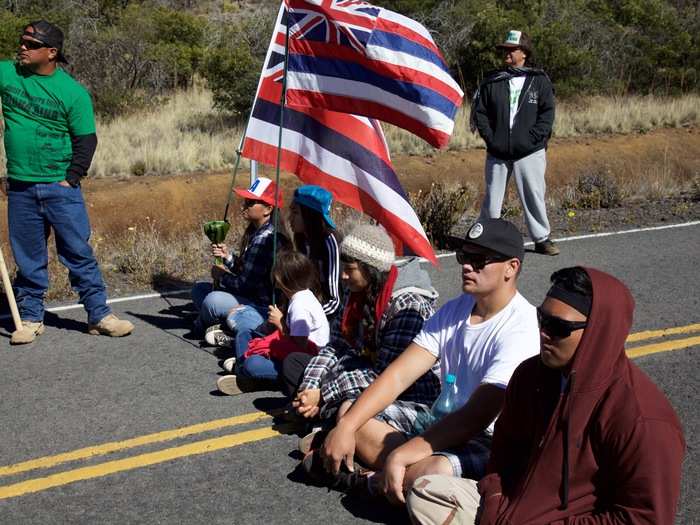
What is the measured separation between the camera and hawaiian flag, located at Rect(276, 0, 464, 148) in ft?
20.5

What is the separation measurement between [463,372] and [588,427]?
1.32 metres

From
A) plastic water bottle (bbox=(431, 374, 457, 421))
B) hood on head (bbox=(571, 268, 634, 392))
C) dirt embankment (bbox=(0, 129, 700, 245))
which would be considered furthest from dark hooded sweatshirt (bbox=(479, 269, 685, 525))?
dirt embankment (bbox=(0, 129, 700, 245))

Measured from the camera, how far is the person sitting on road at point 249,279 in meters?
7.02

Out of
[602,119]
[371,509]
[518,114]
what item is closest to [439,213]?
[518,114]

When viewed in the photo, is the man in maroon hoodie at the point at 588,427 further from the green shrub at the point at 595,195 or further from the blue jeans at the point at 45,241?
the green shrub at the point at 595,195

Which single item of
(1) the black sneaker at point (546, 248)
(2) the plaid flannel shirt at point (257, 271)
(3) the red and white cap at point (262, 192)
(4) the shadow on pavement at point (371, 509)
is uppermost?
(3) the red and white cap at point (262, 192)

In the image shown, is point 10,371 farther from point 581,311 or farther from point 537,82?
point 537,82

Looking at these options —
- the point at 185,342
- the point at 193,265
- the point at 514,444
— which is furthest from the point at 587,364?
the point at 193,265

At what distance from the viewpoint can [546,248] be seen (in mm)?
10039

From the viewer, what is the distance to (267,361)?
20.1 feet

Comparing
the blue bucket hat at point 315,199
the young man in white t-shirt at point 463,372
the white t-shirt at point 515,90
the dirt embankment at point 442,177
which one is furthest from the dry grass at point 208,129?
the young man in white t-shirt at point 463,372

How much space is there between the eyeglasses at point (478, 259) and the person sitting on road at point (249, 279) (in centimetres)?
261

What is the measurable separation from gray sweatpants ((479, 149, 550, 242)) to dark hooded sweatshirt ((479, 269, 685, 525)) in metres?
6.66

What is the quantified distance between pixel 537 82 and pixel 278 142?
12.9 ft
